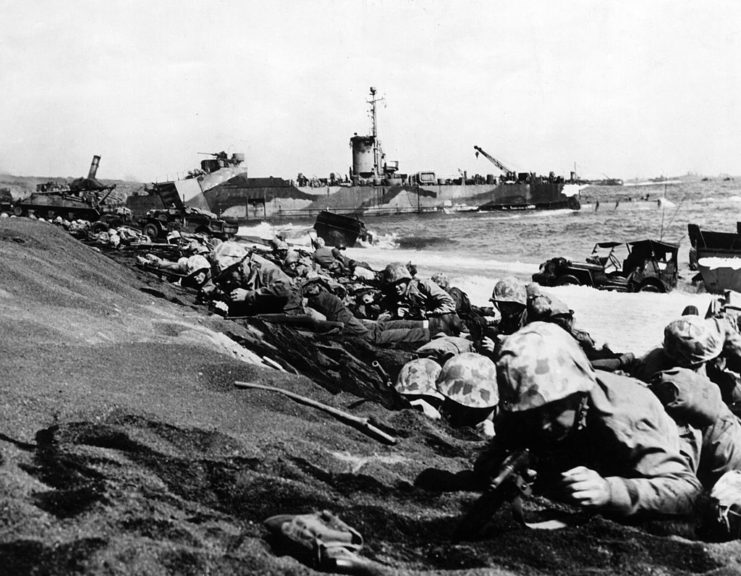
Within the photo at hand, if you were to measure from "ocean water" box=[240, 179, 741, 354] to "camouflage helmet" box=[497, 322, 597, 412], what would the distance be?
6516 mm

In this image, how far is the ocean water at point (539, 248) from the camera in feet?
43.3

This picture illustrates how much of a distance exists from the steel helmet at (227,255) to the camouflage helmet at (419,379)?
179 inches

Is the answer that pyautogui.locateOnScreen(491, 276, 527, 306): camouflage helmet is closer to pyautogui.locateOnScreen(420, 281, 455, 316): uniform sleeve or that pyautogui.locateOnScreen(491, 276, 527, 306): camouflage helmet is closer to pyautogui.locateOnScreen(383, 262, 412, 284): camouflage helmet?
pyautogui.locateOnScreen(420, 281, 455, 316): uniform sleeve

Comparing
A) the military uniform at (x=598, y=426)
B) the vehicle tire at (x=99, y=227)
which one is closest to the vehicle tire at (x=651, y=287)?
the military uniform at (x=598, y=426)

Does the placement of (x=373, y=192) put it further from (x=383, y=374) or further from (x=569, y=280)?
(x=383, y=374)

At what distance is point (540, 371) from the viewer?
2.29 meters

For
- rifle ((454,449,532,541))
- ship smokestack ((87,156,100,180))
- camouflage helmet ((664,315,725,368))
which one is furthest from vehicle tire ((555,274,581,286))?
ship smokestack ((87,156,100,180))

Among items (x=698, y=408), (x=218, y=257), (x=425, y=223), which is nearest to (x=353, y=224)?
(x=425, y=223)

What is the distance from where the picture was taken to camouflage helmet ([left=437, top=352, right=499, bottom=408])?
4.65 m

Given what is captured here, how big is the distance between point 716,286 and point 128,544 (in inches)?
654

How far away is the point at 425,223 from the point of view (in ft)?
146

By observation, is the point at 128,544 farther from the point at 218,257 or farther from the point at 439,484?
the point at 218,257

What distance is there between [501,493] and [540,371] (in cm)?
70

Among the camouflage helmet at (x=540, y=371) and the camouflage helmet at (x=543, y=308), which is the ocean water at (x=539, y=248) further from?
the camouflage helmet at (x=540, y=371)
